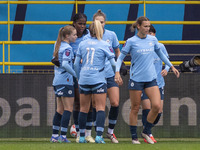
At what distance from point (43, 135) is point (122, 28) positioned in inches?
172

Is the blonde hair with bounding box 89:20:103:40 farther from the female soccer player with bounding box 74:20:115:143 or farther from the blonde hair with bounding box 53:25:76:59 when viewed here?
the blonde hair with bounding box 53:25:76:59

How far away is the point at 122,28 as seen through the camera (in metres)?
13.4

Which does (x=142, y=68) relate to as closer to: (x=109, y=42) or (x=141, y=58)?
(x=141, y=58)

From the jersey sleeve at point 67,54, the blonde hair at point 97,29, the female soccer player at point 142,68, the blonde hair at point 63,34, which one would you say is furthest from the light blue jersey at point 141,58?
the blonde hair at point 63,34

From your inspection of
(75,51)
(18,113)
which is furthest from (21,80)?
(75,51)

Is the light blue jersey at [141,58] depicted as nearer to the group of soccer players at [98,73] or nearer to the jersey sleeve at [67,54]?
the group of soccer players at [98,73]

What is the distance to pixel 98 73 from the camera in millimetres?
7547

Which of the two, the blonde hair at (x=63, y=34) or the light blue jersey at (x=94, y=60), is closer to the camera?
the light blue jersey at (x=94, y=60)

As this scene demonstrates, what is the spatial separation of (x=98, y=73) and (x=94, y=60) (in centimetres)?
18

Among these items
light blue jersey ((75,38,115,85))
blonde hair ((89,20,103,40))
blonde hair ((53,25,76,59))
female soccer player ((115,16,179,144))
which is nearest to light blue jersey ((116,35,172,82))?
female soccer player ((115,16,179,144))

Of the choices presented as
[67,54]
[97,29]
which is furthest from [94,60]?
[67,54]

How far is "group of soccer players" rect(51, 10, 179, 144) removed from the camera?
7578mm

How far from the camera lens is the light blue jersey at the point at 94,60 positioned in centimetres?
754

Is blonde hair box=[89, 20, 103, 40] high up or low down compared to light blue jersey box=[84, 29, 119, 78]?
up
